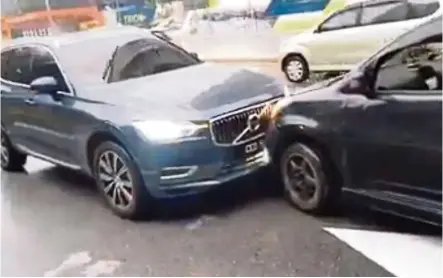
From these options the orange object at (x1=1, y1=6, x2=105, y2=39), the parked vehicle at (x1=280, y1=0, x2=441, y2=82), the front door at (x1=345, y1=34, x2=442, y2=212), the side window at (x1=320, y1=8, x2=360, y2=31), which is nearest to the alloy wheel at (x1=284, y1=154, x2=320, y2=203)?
A: the front door at (x1=345, y1=34, x2=442, y2=212)

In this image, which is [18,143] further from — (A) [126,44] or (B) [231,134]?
(B) [231,134]

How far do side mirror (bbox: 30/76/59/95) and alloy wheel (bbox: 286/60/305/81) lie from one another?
79 cm

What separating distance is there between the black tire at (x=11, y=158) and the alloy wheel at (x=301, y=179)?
3.23 feet

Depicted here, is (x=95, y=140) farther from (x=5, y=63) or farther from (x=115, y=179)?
(x=5, y=63)

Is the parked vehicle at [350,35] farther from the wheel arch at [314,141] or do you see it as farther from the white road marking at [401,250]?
the white road marking at [401,250]

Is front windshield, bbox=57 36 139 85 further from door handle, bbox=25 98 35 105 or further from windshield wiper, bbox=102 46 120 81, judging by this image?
door handle, bbox=25 98 35 105

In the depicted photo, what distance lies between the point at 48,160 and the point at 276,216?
2.80 feet

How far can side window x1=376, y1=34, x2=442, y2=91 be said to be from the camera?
67.7 inches

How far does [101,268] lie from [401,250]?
2.89 ft

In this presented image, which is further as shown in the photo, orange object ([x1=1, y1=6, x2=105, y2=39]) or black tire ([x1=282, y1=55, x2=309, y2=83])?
orange object ([x1=1, y1=6, x2=105, y2=39])

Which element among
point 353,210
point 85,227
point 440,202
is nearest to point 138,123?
point 85,227

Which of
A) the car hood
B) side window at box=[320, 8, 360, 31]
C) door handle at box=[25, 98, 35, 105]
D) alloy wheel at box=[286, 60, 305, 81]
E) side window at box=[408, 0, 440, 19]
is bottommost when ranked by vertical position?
door handle at box=[25, 98, 35, 105]

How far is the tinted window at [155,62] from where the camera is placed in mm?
2164

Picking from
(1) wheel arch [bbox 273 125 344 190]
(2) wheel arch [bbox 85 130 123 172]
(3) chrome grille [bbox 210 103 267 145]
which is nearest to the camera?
(1) wheel arch [bbox 273 125 344 190]
